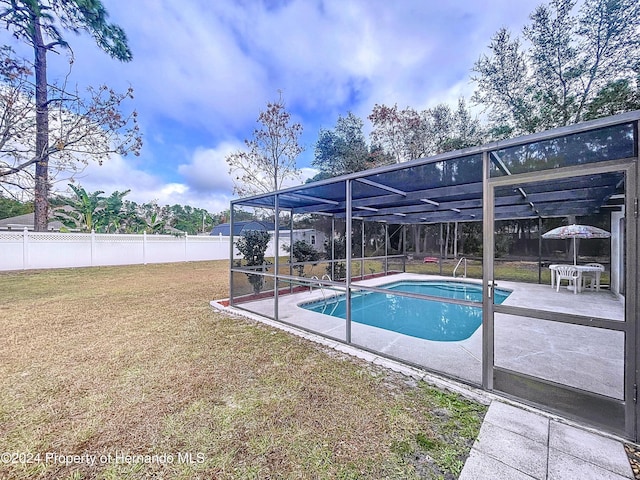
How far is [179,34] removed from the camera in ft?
26.8

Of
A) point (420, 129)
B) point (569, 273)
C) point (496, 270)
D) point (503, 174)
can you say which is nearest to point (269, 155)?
point (420, 129)

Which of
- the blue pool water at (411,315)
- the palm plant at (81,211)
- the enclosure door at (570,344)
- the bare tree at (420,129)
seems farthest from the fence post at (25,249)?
the bare tree at (420,129)

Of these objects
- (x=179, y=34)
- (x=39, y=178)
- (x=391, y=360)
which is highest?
(x=179, y=34)

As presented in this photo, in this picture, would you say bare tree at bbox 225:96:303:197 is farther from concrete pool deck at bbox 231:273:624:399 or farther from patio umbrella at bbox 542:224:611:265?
patio umbrella at bbox 542:224:611:265

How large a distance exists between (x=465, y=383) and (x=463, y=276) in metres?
9.60

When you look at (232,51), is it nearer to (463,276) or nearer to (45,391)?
(45,391)

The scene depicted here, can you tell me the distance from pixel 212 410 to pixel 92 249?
14514 millimetres

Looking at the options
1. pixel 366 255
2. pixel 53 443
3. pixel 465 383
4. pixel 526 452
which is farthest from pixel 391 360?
pixel 366 255

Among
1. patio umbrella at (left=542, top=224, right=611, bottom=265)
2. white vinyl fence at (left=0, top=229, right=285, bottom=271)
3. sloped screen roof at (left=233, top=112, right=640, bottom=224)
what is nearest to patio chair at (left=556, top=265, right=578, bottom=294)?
patio umbrella at (left=542, top=224, right=611, bottom=265)

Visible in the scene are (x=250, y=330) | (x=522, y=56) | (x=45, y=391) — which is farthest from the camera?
(x=522, y=56)

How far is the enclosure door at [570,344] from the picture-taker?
87.0 inches

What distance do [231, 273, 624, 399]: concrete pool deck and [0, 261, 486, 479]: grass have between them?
64 cm

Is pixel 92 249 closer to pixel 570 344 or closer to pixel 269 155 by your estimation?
pixel 269 155

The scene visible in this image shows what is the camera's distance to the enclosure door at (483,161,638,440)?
2209mm
